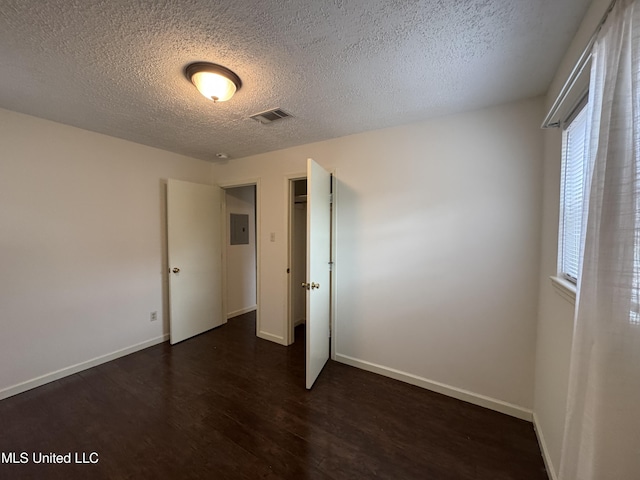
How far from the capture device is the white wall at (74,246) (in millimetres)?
2150

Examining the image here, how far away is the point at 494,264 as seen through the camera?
6.54ft

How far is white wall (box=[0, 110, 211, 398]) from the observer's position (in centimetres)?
215

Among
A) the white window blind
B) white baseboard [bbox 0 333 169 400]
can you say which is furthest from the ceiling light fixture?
white baseboard [bbox 0 333 169 400]

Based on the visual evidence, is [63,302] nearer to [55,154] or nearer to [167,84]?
[55,154]

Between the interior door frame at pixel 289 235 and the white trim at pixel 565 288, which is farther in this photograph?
the interior door frame at pixel 289 235

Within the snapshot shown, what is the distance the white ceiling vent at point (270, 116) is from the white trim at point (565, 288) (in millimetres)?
2218

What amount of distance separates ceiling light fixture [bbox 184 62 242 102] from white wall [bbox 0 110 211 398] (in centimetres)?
183

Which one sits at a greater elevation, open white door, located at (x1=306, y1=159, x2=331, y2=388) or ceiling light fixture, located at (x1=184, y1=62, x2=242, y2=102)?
ceiling light fixture, located at (x1=184, y1=62, x2=242, y2=102)

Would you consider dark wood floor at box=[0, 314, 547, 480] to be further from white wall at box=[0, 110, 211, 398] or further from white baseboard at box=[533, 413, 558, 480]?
white wall at box=[0, 110, 211, 398]

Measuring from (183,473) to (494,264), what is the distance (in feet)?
8.30

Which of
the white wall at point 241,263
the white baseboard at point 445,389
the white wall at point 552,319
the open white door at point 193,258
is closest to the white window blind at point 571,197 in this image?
the white wall at point 552,319

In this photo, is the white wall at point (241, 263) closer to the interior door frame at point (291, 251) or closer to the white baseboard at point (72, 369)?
the white baseboard at point (72, 369)

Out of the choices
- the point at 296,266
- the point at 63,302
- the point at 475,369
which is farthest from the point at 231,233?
the point at 475,369

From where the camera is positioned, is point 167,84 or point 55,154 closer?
point 167,84
